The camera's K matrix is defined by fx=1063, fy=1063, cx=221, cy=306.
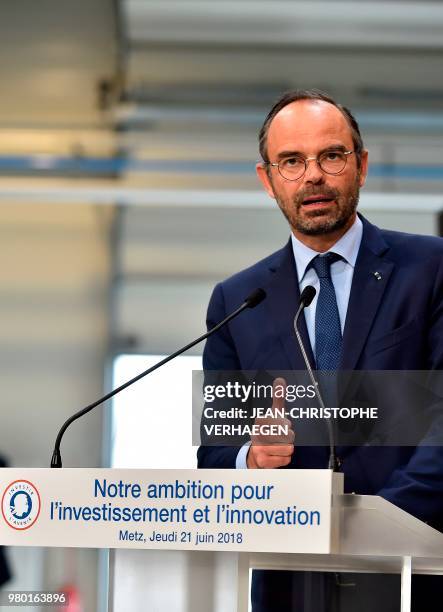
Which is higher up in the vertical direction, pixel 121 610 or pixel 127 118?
pixel 127 118

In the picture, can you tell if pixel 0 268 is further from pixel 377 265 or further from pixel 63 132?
pixel 377 265

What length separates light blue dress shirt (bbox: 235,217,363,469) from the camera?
205cm

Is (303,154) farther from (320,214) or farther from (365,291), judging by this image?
(365,291)

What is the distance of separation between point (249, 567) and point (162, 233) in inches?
131

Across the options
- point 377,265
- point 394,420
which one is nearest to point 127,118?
point 377,265

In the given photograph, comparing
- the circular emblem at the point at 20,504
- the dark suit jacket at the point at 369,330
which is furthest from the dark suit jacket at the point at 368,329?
the circular emblem at the point at 20,504

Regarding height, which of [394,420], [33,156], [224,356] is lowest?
[394,420]

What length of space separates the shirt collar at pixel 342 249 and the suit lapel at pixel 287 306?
0.01 meters

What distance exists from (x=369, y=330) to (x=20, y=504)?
75 cm

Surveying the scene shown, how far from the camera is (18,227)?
4.90 meters

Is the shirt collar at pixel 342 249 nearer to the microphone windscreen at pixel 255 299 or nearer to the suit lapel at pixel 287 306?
the suit lapel at pixel 287 306

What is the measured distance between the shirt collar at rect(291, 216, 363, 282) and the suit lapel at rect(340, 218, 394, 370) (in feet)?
0.05

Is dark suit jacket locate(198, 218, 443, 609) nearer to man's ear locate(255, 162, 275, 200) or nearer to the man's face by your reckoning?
the man's face

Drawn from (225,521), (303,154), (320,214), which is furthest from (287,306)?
(225,521)
